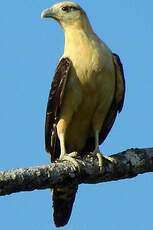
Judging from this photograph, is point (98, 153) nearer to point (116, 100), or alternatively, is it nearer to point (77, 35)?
point (116, 100)

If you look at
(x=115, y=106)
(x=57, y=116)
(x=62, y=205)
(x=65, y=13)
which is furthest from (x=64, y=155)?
(x=65, y=13)

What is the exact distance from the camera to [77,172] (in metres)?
7.35

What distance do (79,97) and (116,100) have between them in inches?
29.6

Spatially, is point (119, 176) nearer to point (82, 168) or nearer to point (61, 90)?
point (82, 168)

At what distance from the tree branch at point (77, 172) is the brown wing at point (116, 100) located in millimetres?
1245

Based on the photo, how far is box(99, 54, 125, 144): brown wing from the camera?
9.11 metres

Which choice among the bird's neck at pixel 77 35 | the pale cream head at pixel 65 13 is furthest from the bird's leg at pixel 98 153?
the pale cream head at pixel 65 13

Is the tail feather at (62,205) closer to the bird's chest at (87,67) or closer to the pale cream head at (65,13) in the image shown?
the bird's chest at (87,67)

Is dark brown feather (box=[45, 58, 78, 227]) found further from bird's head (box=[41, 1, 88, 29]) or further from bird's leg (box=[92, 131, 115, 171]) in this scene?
bird's head (box=[41, 1, 88, 29])

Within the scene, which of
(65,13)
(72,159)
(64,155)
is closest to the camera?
(72,159)

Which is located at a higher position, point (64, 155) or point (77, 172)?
point (64, 155)

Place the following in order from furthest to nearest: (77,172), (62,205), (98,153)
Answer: (62,205) < (98,153) < (77,172)

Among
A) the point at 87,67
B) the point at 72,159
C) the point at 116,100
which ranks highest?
the point at 87,67

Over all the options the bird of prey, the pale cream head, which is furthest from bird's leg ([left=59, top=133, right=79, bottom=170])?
the pale cream head
